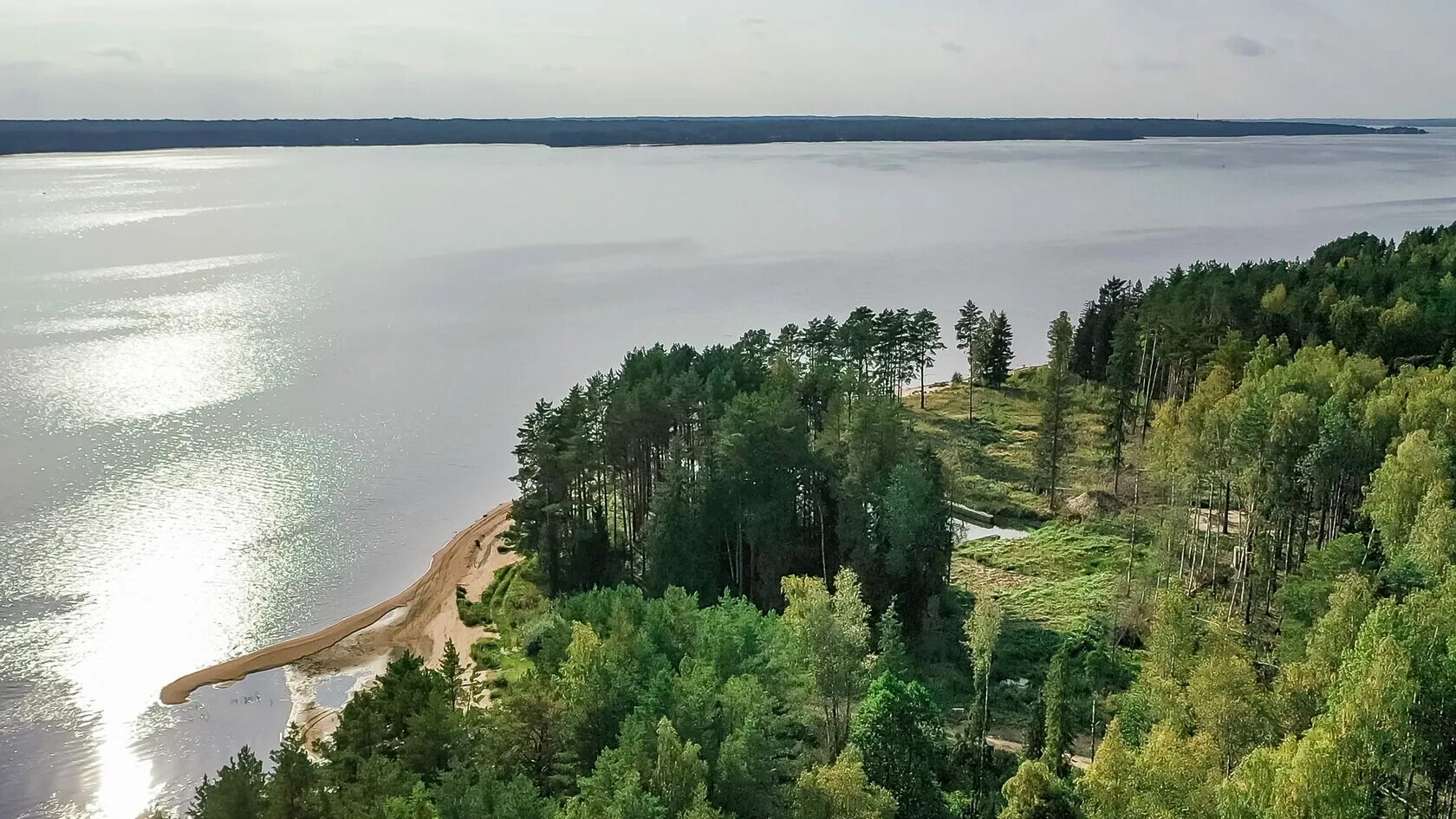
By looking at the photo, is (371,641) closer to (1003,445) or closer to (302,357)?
(1003,445)

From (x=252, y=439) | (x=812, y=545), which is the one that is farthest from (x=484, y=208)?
(x=812, y=545)

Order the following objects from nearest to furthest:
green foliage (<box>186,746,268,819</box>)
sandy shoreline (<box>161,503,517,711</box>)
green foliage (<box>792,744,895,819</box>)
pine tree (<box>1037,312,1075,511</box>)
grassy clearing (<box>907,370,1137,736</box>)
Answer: green foliage (<box>792,744,895,819</box>), green foliage (<box>186,746,268,819</box>), grassy clearing (<box>907,370,1137,736</box>), sandy shoreline (<box>161,503,517,711</box>), pine tree (<box>1037,312,1075,511</box>)

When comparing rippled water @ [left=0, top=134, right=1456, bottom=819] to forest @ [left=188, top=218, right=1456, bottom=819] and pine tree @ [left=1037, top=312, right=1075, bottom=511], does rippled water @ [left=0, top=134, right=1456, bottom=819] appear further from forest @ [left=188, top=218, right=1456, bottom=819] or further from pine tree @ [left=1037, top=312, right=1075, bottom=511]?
pine tree @ [left=1037, top=312, right=1075, bottom=511]

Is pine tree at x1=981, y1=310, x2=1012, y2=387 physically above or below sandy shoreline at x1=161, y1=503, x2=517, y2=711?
above

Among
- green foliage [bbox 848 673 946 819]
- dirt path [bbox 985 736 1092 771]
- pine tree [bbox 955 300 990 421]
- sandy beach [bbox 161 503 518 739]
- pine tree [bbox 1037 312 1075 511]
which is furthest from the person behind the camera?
pine tree [bbox 955 300 990 421]

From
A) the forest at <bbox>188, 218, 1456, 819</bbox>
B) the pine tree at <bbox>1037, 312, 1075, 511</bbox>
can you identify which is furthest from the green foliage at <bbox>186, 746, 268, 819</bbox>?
the pine tree at <bbox>1037, 312, 1075, 511</bbox>

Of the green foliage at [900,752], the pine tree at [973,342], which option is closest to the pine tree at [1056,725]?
the green foliage at [900,752]

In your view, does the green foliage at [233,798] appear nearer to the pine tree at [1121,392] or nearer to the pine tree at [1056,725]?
the pine tree at [1056,725]
